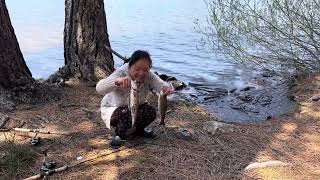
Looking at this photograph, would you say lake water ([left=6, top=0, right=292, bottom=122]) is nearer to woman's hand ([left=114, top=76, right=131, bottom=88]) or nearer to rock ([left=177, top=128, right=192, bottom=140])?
rock ([left=177, top=128, right=192, bottom=140])

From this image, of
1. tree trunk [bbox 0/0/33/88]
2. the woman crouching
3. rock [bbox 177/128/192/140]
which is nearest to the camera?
the woman crouching

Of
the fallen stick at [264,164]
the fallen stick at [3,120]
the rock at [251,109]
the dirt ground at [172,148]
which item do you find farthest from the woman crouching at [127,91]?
the rock at [251,109]

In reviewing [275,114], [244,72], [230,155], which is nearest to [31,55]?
[244,72]

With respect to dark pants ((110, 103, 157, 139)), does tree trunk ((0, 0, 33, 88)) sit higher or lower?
higher

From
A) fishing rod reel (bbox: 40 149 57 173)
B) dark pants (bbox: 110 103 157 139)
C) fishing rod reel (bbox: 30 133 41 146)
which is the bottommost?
fishing rod reel (bbox: 40 149 57 173)

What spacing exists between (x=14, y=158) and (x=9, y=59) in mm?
2298

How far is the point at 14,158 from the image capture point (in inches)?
171

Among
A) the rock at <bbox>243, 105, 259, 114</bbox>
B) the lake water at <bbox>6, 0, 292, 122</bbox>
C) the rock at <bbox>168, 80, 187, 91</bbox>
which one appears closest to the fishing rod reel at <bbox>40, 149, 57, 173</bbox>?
the rock at <bbox>243, 105, 259, 114</bbox>

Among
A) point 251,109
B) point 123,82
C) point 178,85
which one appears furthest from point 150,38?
point 123,82

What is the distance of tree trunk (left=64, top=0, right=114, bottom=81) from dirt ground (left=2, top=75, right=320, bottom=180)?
51.1 inches

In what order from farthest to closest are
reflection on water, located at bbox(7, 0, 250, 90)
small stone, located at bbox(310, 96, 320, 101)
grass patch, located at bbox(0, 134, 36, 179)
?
1. reflection on water, located at bbox(7, 0, 250, 90)
2. small stone, located at bbox(310, 96, 320, 101)
3. grass patch, located at bbox(0, 134, 36, 179)

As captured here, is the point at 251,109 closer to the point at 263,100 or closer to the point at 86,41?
the point at 263,100

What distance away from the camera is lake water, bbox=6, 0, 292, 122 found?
492 inches

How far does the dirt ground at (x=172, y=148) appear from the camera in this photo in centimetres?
435
